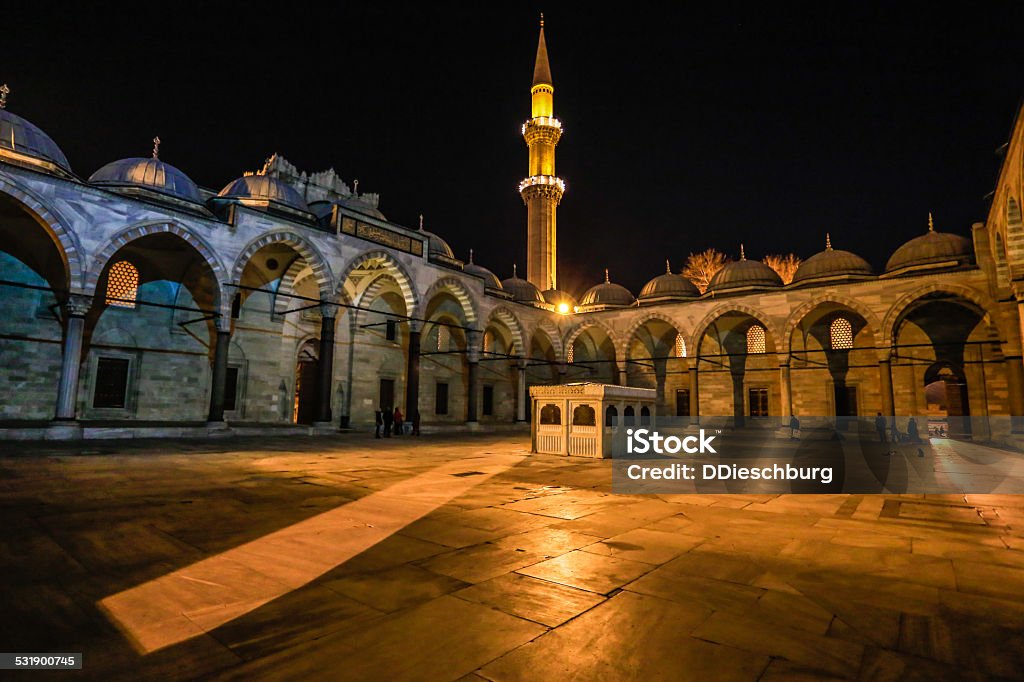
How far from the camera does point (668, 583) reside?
3.08 metres

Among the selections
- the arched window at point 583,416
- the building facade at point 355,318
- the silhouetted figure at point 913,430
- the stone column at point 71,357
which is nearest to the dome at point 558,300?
the building facade at point 355,318

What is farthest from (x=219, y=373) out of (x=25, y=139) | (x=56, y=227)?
(x=25, y=139)

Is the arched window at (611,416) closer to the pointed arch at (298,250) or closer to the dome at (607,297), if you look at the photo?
the pointed arch at (298,250)

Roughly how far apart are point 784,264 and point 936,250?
55.8ft

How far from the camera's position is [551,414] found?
38.6ft

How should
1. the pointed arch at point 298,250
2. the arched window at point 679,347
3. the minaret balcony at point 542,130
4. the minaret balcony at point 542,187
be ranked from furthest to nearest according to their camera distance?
the minaret balcony at point 542,130
the minaret balcony at point 542,187
the arched window at point 679,347
the pointed arch at point 298,250

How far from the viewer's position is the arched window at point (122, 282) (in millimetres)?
15742

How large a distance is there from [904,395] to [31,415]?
101ft

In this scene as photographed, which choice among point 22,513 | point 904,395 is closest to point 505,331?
point 904,395

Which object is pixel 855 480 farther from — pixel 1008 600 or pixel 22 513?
pixel 22 513

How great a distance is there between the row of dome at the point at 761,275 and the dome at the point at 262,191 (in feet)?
33.0

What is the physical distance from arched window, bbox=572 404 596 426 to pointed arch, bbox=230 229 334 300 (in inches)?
377

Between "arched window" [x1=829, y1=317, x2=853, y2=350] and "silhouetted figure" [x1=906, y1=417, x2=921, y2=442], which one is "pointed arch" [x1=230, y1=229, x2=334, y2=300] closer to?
"silhouetted figure" [x1=906, y1=417, x2=921, y2=442]

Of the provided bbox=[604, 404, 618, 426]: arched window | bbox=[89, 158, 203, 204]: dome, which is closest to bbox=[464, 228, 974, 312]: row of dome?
bbox=[89, 158, 203, 204]: dome
